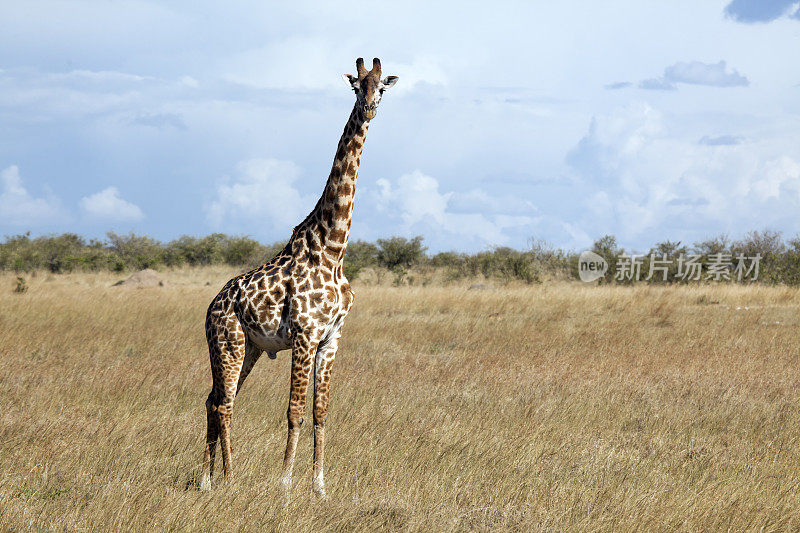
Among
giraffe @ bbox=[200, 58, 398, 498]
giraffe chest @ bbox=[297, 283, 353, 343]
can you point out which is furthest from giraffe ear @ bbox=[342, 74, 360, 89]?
giraffe chest @ bbox=[297, 283, 353, 343]

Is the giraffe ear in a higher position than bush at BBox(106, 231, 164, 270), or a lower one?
higher

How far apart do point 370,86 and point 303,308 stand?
175 centimetres

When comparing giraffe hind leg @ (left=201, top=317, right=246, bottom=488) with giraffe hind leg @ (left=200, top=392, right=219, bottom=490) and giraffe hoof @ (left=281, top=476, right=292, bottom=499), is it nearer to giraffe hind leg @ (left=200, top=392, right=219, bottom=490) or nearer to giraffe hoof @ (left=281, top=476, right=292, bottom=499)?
giraffe hind leg @ (left=200, top=392, right=219, bottom=490)

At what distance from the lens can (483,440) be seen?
706 centimetres

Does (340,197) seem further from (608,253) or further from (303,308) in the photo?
(608,253)

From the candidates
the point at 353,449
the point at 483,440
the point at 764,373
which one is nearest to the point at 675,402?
the point at 764,373

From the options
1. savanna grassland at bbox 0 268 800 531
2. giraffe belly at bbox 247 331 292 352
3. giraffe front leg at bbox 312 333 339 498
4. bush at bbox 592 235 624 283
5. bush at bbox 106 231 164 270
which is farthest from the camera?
bush at bbox 106 231 164 270

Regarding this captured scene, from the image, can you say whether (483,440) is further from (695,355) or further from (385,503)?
(695,355)

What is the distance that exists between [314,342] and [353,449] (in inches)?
64.6

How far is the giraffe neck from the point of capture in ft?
18.6

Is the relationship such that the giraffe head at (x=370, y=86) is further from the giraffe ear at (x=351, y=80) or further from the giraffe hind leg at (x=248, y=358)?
the giraffe hind leg at (x=248, y=358)

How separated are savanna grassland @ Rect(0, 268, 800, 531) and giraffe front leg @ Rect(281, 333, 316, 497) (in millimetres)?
202

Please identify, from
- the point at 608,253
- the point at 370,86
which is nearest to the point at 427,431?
the point at 370,86

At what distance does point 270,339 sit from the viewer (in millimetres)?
5633
